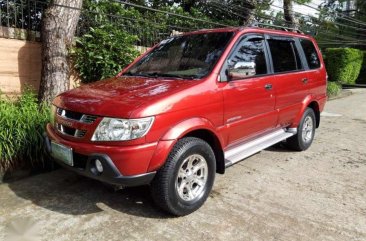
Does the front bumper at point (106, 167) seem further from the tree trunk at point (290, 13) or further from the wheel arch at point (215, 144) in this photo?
the tree trunk at point (290, 13)

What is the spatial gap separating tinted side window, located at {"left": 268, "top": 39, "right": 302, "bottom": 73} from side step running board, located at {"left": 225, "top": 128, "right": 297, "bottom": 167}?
893 millimetres

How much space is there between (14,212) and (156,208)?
1.43 meters

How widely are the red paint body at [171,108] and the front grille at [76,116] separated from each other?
4cm

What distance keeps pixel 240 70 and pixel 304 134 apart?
2419 millimetres

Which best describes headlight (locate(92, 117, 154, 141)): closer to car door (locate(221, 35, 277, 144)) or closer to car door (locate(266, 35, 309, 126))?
car door (locate(221, 35, 277, 144))

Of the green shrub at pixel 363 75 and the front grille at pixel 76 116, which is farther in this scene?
the green shrub at pixel 363 75

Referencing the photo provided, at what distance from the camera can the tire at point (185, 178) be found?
3305mm

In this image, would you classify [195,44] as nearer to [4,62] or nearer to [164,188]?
[164,188]

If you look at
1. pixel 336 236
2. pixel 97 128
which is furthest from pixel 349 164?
pixel 97 128

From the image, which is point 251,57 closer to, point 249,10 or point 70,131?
point 70,131

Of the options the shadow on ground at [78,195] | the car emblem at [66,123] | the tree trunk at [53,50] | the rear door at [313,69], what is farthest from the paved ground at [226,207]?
the tree trunk at [53,50]

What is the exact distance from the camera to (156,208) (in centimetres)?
375

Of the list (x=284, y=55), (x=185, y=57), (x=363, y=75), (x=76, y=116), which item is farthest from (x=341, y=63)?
(x=76, y=116)

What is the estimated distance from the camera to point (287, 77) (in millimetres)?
5051
